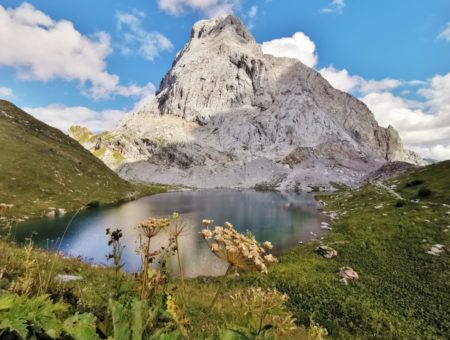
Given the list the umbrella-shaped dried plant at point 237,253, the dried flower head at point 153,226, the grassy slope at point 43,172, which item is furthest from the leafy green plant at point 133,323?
the grassy slope at point 43,172

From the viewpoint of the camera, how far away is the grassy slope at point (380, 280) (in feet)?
52.2

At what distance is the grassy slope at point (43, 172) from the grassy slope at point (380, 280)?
5640 cm

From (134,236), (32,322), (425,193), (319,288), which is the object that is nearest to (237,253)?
(32,322)

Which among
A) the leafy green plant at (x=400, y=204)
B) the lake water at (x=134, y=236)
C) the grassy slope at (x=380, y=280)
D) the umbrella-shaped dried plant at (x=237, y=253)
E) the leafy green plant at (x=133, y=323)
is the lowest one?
the lake water at (x=134, y=236)

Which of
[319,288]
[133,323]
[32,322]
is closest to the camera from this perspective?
[32,322]

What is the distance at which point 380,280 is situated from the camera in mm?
22641

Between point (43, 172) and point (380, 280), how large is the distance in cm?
9379

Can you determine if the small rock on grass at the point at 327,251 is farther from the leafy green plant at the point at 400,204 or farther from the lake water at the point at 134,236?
the leafy green plant at the point at 400,204

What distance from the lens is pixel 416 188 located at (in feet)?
Answer: 193

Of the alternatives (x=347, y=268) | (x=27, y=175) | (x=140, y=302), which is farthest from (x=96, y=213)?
(x=140, y=302)

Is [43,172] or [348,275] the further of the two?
[43,172]

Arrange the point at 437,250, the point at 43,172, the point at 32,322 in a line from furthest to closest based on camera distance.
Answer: the point at 43,172 → the point at 437,250 → the point at 32,322

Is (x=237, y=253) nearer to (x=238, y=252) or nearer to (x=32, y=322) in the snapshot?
(x=238, y=252)

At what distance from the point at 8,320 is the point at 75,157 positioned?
418ft
